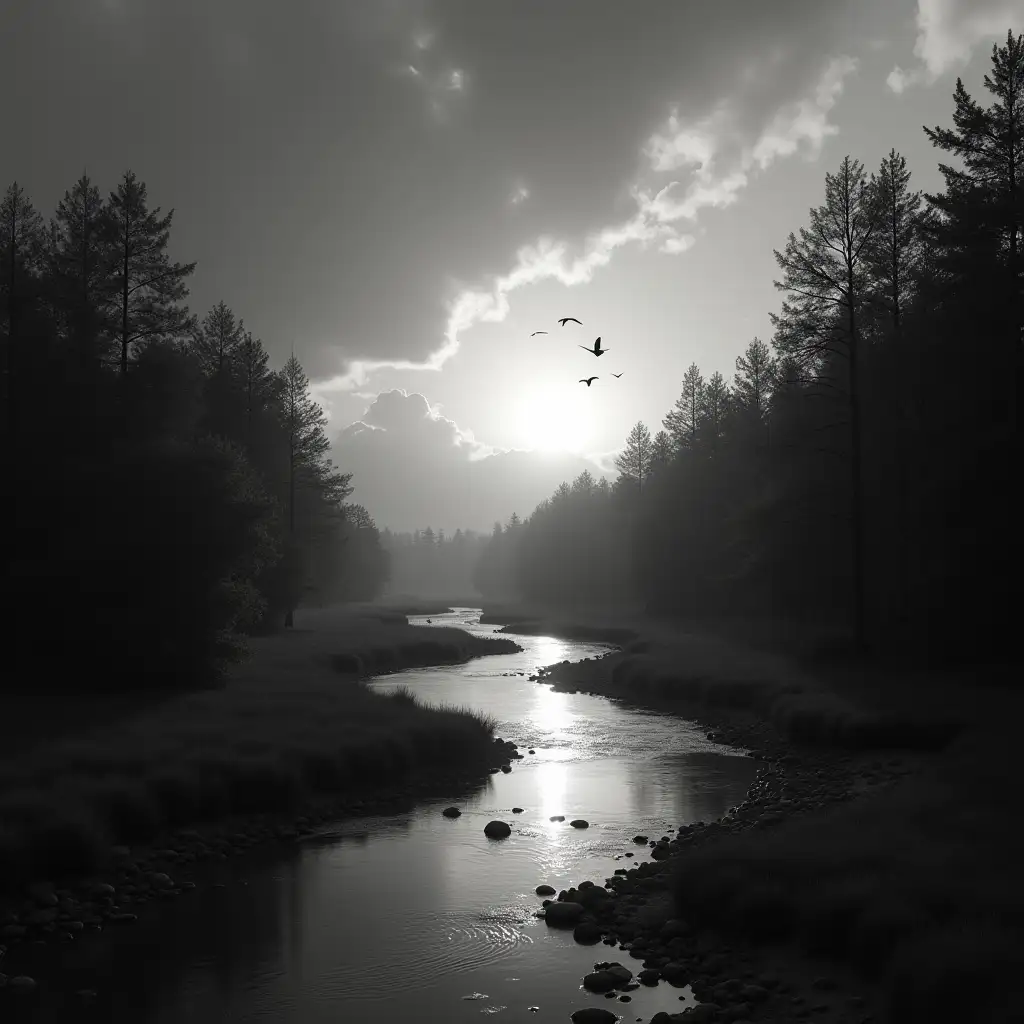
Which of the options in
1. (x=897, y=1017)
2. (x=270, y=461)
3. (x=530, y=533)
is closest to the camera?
(x=897, y=1017)

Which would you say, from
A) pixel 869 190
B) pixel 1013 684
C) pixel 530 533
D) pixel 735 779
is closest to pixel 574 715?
pixel 735 779

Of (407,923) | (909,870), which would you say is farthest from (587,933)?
(909,870)

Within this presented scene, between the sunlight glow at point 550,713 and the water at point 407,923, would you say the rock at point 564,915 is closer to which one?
the water at point 407,923

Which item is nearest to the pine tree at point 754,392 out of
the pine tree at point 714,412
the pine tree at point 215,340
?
the pine tree at point 714,412

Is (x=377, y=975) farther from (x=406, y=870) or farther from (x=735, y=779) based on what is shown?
(x=735, y=779)

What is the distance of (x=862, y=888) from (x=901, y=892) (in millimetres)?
499

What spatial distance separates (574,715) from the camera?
3222 centimetres

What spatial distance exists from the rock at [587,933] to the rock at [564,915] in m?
0.43

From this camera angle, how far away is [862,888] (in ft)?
37.4

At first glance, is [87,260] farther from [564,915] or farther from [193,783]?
[564,915]

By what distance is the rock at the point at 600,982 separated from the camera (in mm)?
10680

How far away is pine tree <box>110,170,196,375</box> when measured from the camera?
3397 cm

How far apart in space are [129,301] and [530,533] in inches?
4292

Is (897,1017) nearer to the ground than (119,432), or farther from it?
nearer to the ground
